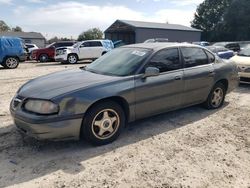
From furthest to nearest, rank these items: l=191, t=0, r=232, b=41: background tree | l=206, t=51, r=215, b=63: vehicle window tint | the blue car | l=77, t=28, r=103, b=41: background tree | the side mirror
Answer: l=77, t=28, r=103, b=41: background tree
l=191, t=0, r=232, b=41: background tree
the blue car
l=206, t=51, r=215, b=63: vehicle window tint
the side mirror

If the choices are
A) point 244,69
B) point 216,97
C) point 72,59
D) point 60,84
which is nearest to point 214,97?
point 216,97

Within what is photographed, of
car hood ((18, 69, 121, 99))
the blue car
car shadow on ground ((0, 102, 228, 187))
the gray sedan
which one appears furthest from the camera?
the blue car

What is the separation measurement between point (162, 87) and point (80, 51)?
52.3 ft

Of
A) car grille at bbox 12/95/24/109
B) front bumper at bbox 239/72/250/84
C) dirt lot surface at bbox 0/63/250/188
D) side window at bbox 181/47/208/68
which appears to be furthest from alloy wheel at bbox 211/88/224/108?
car grille at bbox 12/95/24/109

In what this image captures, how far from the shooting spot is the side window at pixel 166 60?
195 inches

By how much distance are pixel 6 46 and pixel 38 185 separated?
1400 cm

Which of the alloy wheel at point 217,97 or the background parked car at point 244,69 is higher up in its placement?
the background parked car at point 244,69

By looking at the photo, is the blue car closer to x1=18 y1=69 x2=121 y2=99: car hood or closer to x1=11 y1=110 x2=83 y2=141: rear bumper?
x1=18 y1=69 x2=121 y2=99: car hood

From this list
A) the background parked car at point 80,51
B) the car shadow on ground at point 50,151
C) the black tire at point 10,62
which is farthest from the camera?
the background parked car at point 80,51

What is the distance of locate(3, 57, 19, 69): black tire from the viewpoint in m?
15.6

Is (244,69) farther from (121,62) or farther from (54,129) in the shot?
(54,129)

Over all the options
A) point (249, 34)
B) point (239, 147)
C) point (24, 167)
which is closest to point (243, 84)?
point (239, 147)

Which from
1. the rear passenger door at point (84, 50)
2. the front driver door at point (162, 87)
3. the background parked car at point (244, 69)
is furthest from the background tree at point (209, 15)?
the front driver door at point (162, 87)

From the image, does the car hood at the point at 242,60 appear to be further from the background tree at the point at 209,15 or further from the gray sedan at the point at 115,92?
the background tree at the point at 209,15
